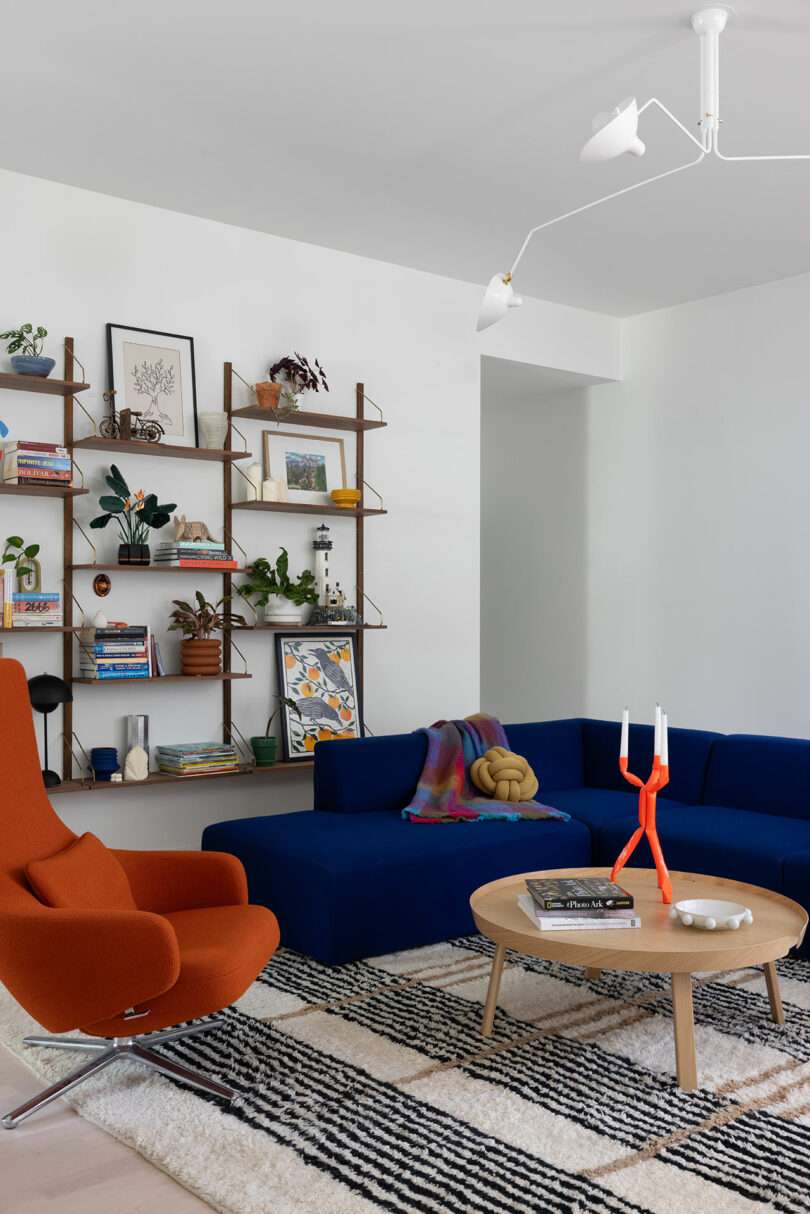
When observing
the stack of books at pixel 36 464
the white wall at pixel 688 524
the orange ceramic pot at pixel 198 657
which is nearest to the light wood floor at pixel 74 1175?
the orange ceramic pot at pixel 198 657

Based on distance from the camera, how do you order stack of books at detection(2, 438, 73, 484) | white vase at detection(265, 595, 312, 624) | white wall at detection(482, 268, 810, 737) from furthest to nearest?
1. white wall at detection(482, 268, 810, 737)
2. white vase at detection(265, 595, 312, 624)
3. stack of books at detection(2, 438, 73, 484)

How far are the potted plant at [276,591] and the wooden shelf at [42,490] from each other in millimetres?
938

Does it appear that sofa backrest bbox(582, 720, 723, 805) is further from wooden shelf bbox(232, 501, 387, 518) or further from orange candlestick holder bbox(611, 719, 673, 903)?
orange candlestick holder bbox(611, 719, 673, 903)

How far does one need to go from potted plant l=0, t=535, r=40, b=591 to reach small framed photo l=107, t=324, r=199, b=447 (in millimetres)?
744

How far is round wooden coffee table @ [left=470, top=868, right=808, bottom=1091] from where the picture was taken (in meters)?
2.79

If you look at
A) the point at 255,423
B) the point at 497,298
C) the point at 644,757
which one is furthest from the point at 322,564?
the point at 497,298

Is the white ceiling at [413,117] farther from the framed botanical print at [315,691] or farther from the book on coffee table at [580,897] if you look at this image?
the book on coffee table at [580,897]

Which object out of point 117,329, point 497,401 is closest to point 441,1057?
point 117,329

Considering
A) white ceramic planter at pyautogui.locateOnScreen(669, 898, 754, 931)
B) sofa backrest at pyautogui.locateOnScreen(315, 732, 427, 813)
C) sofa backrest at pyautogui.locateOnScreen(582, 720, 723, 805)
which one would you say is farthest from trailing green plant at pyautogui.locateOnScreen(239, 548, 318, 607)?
white ceramic planter at pyautogui.locateOnScreen(669, 898, 754, 931)

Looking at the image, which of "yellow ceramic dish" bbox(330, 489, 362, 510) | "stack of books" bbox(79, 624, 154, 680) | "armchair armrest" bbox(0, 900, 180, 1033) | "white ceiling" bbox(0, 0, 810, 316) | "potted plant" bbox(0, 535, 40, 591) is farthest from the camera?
"yellow ceramic dish" bbox(330, 489, 362, 510)

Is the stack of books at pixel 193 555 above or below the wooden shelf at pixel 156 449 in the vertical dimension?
below

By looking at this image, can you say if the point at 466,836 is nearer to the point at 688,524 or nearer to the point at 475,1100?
the point at 475,1100

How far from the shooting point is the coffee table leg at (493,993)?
10.4 ft

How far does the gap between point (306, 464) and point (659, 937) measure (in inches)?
130
